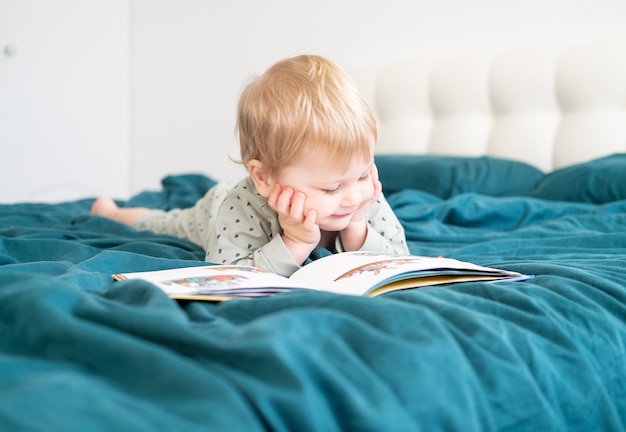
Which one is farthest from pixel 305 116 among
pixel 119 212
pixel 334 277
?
pixel 119 212

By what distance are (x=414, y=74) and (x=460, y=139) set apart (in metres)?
0.33

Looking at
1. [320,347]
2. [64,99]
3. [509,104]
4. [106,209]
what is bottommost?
[106,209]

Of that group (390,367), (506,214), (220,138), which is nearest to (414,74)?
(506,214)


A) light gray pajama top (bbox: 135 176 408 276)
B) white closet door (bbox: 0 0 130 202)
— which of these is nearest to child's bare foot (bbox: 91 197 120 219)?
light gray pajama top (bbox: 135 176 408 276)

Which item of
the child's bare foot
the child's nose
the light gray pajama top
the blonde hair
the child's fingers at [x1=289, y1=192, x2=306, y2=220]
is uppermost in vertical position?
the blonde hair

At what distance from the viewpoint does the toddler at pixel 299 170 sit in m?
1.20

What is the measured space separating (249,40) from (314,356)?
3.23 m

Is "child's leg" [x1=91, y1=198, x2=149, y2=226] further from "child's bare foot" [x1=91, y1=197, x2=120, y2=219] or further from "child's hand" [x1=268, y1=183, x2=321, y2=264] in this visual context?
"child's hand" [x1=268, y1=183, x2=321, y2=264]

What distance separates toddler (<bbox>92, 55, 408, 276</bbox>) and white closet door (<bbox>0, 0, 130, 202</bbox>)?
2.72 metres

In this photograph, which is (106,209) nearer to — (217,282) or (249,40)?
(217,282)

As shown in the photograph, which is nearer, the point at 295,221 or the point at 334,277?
the point at 334,277

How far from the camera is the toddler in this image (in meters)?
1.20

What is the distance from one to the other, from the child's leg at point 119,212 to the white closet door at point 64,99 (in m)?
1.83

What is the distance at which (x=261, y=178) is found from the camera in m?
1.29
